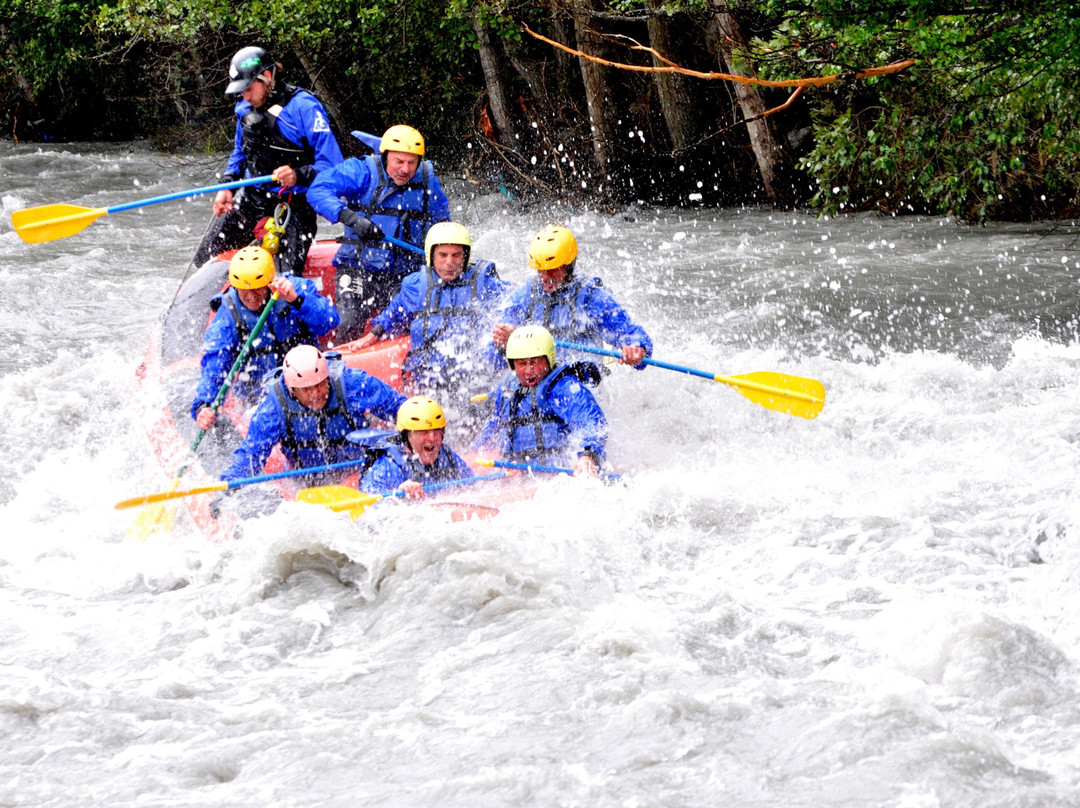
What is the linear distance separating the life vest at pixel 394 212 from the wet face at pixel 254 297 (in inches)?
43.0

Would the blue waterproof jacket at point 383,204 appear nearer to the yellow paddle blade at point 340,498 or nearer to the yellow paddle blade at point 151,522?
the yellow paddle blade at point 151,522

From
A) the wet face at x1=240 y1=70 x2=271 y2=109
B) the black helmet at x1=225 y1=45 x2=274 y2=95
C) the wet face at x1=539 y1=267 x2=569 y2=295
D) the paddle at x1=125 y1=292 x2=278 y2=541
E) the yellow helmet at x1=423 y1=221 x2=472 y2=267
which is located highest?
the black helmet at x1=225 y1=45 x2=274 y2=95

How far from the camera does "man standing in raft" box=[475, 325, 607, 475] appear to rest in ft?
18.3

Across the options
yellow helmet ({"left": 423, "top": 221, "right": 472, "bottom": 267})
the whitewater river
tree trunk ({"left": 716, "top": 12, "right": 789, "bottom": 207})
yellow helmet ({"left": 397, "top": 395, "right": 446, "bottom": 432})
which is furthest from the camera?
tree trunk ({"left": 716, "top": 12, "right": 789, "bottom": 207})

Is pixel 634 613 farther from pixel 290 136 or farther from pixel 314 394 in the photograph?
pixel 290 136

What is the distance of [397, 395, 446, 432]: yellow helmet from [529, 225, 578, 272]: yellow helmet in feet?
4.38

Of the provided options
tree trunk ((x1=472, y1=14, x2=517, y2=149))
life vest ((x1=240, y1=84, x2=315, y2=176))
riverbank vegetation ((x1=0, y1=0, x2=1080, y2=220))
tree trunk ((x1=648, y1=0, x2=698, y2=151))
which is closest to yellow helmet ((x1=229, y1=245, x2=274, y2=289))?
life vest ((x1=240, y1=84, x2=315, y2=176))

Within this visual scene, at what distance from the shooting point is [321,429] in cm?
562

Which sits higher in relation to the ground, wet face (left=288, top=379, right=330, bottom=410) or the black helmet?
the black helmet

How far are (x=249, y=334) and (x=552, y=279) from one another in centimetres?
159

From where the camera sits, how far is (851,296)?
9.30 m

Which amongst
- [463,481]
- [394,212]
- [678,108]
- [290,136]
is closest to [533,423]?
[463,481]

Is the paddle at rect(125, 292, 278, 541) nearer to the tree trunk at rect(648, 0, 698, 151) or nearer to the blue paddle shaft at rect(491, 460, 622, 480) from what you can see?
the blue paddle shaft at rect(491, 460, 622, 480)

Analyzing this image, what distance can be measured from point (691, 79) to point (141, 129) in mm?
10414
